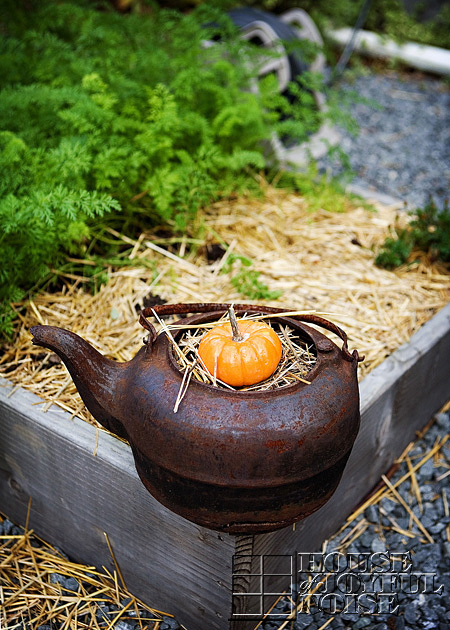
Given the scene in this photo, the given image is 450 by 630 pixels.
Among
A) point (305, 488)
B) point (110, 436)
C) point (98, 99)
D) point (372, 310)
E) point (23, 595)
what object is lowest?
point (23, 595)

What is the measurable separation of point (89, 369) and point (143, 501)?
51cm

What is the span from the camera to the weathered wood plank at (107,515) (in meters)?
1.98

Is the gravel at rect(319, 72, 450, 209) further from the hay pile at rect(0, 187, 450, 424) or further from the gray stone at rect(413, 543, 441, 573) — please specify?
the gray stone at rect(413, 543, 441, 573)

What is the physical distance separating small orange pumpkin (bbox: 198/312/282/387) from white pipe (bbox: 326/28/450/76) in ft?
24.9

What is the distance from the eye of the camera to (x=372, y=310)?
9.84 feet

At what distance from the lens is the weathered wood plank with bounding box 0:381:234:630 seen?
198cm

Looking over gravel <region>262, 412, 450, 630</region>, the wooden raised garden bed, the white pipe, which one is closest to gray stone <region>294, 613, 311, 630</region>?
gravel <region>262, 412, 450, 630</region>

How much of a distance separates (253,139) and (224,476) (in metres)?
2.50

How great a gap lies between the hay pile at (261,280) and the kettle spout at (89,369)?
414mm

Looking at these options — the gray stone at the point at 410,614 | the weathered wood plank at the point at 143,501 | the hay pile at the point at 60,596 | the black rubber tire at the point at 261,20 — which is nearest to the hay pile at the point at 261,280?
the weathered wood plank at the point at 143,501

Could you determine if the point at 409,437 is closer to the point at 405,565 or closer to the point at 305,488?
the point at 405,565

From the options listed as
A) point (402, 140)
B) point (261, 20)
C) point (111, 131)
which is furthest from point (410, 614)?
point (402, 140)

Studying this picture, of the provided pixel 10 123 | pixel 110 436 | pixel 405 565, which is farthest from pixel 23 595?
pixel 10 123

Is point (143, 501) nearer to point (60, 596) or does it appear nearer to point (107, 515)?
point (107, 515)
